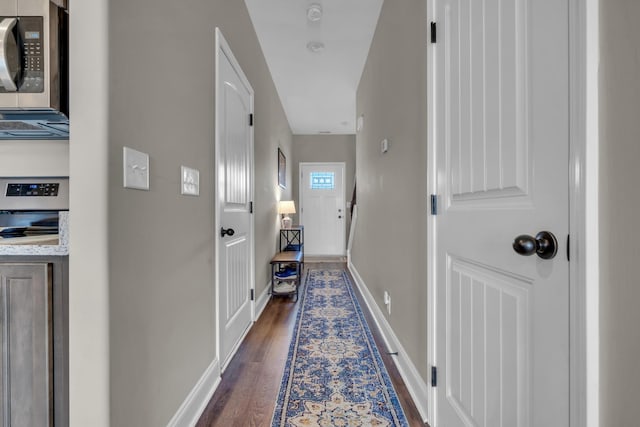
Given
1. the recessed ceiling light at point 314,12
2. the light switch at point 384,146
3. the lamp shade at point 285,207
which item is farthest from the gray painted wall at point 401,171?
the lamp shade at point 285,207

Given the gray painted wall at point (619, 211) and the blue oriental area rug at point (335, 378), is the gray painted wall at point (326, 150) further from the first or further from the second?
the gray painted wall at point (619, 211)

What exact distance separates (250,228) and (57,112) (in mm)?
1833

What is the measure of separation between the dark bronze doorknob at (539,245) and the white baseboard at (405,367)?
3.32 ft

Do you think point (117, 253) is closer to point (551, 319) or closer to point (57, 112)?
point (57, 112)

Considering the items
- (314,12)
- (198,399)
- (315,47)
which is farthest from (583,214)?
(315,47)

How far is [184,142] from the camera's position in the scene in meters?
1.42

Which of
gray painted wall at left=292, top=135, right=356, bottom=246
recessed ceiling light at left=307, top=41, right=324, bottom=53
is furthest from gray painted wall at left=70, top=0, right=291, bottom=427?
gray painted wall at left=292, top=135, right=356, bottom=246

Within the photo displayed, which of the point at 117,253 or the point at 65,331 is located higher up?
the point at 117,253

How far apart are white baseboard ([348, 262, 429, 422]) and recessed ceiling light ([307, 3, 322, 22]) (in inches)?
100

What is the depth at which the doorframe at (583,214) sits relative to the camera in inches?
24.1

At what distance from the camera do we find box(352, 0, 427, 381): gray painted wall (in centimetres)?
157

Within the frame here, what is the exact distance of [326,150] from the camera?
6590mm

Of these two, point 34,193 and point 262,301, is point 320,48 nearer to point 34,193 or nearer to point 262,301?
point 262,301

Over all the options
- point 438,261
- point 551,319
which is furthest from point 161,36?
point 551,319
